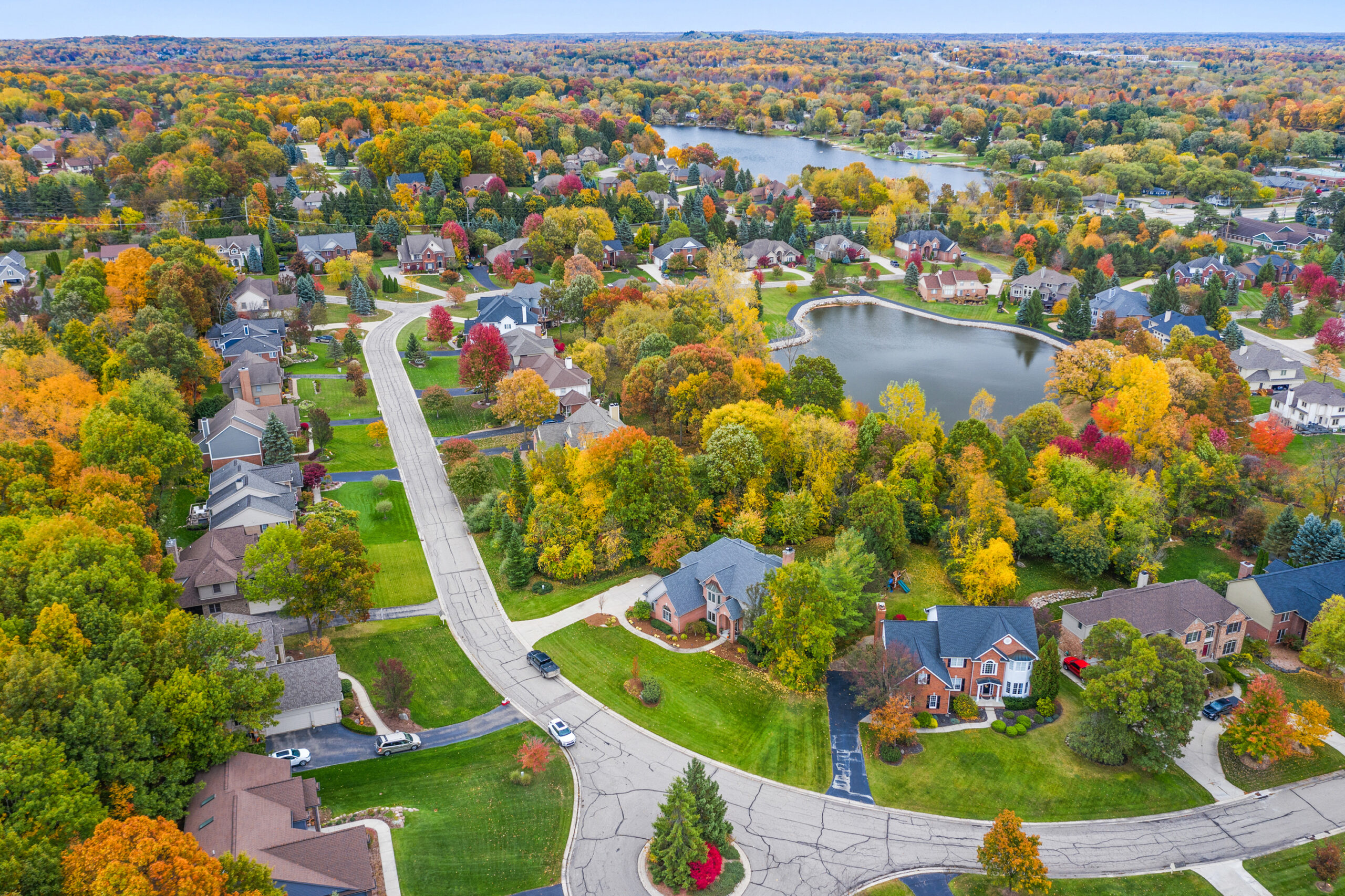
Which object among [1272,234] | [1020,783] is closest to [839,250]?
[1272,234]

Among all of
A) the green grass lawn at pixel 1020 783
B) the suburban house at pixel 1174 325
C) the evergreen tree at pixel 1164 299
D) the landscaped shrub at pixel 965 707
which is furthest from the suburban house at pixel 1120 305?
the green grass lawn at pixel 1020 783

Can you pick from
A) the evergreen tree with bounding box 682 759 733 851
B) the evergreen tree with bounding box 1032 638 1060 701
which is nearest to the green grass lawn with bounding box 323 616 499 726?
the evergreen tree with bounding box 682 759 733 851

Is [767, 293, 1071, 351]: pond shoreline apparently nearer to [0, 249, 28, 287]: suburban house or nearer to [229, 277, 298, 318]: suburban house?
[229, 277, 298, 318]: suburban house

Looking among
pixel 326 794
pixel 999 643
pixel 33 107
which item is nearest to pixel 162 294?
pixel 326 794

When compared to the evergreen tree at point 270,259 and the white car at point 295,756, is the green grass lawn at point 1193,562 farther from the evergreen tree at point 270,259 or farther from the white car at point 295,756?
the evergreen tree at point 270,259

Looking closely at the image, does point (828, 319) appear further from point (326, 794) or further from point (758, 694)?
point (326, 794)
